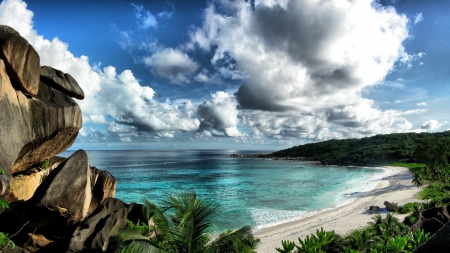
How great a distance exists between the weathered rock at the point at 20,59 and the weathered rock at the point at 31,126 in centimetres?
42

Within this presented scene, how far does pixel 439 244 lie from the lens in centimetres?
332

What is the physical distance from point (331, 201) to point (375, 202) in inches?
272

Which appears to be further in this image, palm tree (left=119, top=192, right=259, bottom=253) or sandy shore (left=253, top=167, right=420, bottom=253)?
sandy shore (left=253, top=167, right=420, bottom=253)

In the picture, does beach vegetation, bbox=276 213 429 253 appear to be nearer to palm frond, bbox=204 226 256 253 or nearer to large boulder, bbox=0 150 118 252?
palm frond, bbox=204 226 256 253

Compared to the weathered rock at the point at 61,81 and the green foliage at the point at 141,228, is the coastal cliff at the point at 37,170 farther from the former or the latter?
the green foliage at the point at 141,228

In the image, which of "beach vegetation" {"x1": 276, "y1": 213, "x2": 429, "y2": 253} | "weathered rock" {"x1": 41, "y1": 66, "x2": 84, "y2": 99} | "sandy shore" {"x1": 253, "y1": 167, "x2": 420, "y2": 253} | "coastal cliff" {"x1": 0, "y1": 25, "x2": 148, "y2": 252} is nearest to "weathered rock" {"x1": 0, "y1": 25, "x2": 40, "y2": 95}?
"coastal cliff" {"x1": 0, "y1": 25, "x2": 148, "y2": 252}

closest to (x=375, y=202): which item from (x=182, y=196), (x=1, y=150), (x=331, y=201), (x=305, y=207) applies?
(x=331, y=201)

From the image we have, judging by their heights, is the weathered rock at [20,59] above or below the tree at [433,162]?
above

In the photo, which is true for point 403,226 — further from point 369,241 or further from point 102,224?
point 102,224

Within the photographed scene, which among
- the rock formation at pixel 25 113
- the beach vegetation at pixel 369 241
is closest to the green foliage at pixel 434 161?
the beach vegetation at pixel 369 241

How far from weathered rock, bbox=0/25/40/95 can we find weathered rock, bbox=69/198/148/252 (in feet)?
24.4

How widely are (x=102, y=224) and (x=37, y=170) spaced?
5.90 m

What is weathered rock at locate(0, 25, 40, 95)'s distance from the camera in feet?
38.6

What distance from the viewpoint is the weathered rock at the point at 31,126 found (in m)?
11.1
